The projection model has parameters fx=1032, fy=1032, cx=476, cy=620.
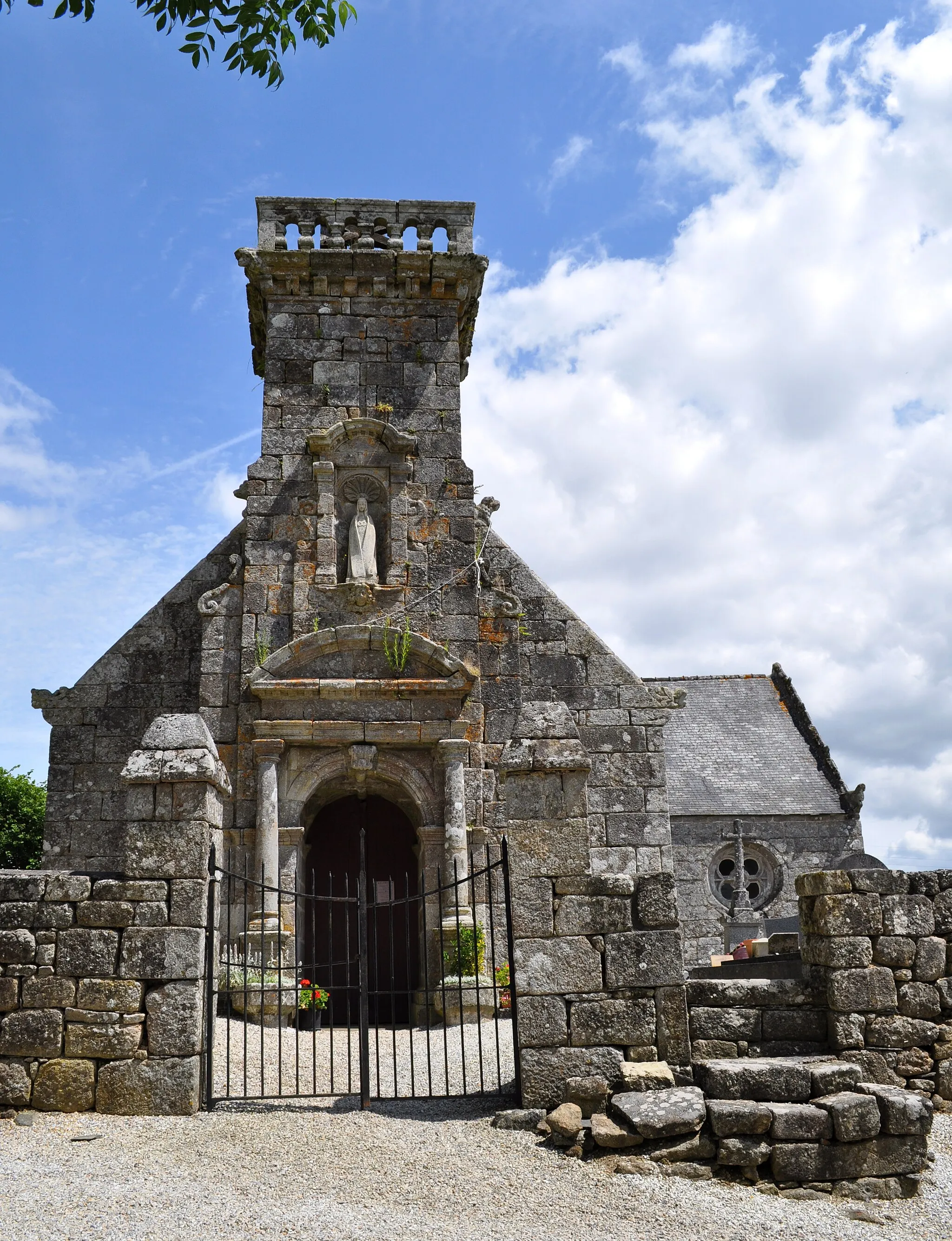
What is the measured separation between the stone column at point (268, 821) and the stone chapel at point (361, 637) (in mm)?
19

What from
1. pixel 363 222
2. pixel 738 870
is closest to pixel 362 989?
pixel 363 222

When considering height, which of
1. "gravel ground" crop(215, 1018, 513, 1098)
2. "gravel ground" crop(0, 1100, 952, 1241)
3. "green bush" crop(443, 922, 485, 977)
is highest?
"green bush" crop(443, 922, 485, 977)

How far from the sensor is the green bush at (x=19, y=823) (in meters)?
18.9

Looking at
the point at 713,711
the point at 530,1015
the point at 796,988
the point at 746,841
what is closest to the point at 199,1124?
the point at 530,1015

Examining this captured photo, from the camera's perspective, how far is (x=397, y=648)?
9.95m

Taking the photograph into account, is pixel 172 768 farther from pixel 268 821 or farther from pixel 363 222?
pixel 363 222

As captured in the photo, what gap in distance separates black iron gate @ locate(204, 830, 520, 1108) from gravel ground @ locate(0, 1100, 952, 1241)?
49 centimetres

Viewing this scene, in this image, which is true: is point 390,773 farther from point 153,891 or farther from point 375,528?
point 153,891

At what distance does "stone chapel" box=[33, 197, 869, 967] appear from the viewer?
382 inches

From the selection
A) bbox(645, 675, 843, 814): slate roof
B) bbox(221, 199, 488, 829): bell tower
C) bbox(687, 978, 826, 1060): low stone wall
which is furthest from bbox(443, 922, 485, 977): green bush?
bbox(645, 675, 843, 814): slate roof

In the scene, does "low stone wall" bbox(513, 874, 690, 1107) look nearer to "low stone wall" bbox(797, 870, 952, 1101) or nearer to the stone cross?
"low stone wall" bbox(797, 870, 952, 1101)

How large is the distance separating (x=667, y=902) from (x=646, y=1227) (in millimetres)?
1805

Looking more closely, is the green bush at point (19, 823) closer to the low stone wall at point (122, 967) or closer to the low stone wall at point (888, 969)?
the low stone wall at point (122, 967)

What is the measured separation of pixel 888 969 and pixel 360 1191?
3434 mm
